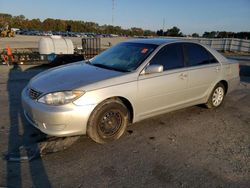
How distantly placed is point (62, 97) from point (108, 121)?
32.6 inches

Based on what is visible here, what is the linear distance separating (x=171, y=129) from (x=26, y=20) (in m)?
113

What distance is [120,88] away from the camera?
3889mm

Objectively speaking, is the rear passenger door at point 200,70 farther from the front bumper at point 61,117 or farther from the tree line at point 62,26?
the tree line at point 62,26

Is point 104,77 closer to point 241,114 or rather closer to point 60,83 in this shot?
point 60,83

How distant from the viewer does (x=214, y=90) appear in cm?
561

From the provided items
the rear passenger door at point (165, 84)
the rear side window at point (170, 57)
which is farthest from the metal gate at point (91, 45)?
the rear passenger door at point (165, 84)

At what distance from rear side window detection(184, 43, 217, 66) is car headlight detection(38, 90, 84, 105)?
96.0 inches

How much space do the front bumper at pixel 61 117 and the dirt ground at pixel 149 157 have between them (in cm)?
34

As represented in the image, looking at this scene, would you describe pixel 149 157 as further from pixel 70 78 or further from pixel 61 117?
pixel 70 78

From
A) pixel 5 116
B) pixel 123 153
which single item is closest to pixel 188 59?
pixel 123 153

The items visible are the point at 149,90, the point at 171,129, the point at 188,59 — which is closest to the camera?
the point at 149,90

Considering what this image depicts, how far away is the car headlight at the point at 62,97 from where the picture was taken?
3.54 m

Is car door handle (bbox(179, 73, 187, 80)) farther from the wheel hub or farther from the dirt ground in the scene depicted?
the wheel hub

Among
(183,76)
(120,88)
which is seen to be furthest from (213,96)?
(120,88)
